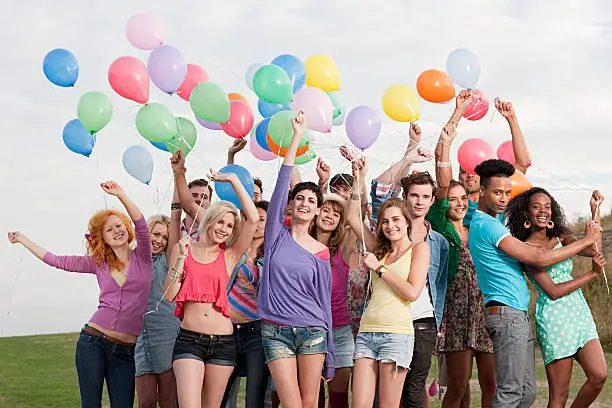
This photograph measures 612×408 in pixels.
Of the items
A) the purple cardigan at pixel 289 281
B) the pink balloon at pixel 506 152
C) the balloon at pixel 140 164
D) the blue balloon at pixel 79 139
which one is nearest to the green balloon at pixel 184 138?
the balloon at pixel 140 164

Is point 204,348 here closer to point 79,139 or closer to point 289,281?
point 289,281

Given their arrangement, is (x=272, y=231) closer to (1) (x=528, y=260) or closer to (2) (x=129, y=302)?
(2) (x=129, y=302)

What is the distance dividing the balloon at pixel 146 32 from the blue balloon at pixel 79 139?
2.50 feet

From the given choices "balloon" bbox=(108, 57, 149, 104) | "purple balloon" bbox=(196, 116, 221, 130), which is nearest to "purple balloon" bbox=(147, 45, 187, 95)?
"balloon" bbox=(108, 57, 149, 104)

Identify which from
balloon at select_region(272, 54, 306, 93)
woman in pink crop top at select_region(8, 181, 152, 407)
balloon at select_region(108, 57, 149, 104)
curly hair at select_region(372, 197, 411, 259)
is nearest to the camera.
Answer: curly hair at select_region(372, 197, 411, 259)

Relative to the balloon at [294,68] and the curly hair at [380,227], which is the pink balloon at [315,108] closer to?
the balloon at [294,68]

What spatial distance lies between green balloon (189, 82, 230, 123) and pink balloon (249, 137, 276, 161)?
0.58 metres

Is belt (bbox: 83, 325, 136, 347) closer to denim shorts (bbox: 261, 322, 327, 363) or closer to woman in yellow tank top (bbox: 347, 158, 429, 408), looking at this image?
denim shorts (bbox: 261, 322, 327, 363)

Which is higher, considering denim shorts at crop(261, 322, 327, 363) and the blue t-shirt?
the blue t-shirt

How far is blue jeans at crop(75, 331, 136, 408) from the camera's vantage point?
4965 millimetres

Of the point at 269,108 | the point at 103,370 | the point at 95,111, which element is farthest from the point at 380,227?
the point at 95,111

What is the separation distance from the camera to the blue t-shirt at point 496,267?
4875mm

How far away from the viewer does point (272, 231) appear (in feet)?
15.4

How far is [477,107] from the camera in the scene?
6.04m
